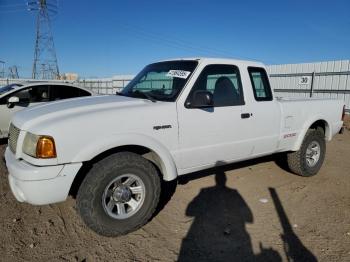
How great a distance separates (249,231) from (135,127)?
71.7 inches

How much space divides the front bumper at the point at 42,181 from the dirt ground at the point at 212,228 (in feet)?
2.05

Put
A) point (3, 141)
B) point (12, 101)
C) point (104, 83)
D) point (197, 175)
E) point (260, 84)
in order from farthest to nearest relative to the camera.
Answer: point (104, 83) < point (3, 141) < point (12, 101) < point (197, 175) < point (260, 84)

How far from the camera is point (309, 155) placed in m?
5.76

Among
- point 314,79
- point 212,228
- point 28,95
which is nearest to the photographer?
point 212,228

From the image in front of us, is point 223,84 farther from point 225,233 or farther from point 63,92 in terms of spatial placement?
point 63,92

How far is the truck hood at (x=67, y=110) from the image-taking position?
3.21 meters

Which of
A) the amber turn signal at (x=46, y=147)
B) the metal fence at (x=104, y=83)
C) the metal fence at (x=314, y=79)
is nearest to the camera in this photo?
the amber turn signal at (x=46, y=147)

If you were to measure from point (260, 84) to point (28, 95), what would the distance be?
20.4ft

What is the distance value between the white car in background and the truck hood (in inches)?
179

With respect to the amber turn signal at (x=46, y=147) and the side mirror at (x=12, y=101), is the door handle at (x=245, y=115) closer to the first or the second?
the amber turn signal at (x=46, y=147)

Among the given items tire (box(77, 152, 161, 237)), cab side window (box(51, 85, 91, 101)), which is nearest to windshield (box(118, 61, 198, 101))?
tire (box(77, 152, 161, 237))

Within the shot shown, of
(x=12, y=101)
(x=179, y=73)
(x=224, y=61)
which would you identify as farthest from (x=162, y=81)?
(x=12, y=101)

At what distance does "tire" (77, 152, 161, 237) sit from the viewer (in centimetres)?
322

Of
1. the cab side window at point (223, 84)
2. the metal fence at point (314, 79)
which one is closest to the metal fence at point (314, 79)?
the metal fence at point (314, 79)
